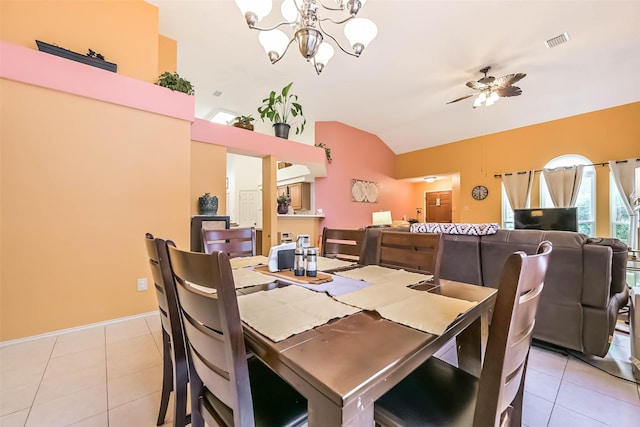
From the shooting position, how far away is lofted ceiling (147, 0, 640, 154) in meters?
2.97

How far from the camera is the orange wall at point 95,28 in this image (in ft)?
7.39

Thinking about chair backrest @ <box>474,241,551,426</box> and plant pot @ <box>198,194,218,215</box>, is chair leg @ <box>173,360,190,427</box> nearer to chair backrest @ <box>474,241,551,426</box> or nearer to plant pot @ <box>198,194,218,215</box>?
chair backrest @ <box>474,241,551,426</box>

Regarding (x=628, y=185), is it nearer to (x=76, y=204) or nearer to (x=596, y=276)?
(x=596, y=276)

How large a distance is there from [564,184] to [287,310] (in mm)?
6392

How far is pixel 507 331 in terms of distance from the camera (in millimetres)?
607

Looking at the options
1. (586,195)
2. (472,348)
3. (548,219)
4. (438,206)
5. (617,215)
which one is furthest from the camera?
(438,206)

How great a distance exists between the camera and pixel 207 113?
5957 millimetres

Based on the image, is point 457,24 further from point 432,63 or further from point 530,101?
point 530,101

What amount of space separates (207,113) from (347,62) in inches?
145

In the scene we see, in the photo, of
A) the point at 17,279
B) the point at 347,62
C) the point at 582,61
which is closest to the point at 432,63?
the point at 347,62

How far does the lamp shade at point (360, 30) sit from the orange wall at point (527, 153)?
5403mm

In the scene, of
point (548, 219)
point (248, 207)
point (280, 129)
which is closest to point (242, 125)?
point (280, 129)

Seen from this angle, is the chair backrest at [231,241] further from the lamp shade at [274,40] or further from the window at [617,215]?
the window at [617,215]

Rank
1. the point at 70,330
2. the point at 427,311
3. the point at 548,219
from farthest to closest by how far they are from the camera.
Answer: the point at 548,219, the point at 70,330, the point at 427,311
